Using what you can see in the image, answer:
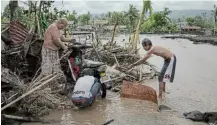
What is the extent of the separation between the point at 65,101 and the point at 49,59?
3.77ft

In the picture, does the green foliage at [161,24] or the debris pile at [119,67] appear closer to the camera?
the debris pile at [119,67]

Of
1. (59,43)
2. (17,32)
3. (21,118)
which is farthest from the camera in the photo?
(17,32)

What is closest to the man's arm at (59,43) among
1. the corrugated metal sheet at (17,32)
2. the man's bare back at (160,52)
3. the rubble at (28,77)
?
the rubble at (28,77)

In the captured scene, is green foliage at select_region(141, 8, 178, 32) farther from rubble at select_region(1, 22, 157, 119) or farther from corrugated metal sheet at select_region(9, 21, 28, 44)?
corrugated metal sheet at select_region(9, 21, 28, 44)

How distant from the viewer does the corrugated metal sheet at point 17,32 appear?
980cm

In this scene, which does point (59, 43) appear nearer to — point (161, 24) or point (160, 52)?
point (160, 52)

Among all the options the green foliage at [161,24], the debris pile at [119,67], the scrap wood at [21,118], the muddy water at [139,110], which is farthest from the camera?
the green foliage at [161,24]

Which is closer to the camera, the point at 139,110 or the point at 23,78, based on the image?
the point at 139,110

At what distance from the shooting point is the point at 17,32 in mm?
9883

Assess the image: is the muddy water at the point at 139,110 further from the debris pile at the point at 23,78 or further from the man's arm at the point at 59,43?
the man's arm at the point at 59,43

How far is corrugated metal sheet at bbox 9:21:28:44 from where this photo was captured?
9.80 metres

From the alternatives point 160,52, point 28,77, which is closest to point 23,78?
point 28,77

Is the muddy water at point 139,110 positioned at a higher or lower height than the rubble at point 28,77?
lower

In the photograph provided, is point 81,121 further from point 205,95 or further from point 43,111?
point 205,95
